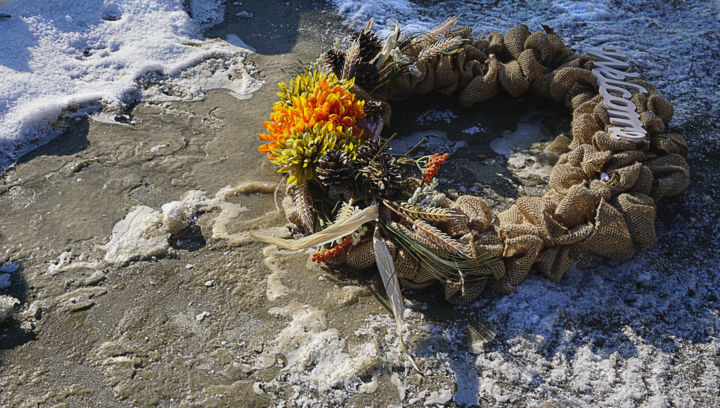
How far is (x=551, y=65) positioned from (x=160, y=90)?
2.26 metres

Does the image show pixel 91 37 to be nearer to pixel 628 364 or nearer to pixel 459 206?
pixel 459 206

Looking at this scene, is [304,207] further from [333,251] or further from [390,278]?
[390,278]

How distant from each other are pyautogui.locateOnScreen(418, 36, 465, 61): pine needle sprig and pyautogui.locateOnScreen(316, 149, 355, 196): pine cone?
1010 millimetres

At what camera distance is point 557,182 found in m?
2.54

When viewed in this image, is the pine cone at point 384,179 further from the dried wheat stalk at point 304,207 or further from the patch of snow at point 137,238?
the patch of snow at point 137,238

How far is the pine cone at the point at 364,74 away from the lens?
9.42ft

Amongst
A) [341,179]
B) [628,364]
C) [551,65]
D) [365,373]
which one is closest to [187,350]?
[365,373]

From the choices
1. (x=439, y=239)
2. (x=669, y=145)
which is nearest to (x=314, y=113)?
(x=439, y=239)

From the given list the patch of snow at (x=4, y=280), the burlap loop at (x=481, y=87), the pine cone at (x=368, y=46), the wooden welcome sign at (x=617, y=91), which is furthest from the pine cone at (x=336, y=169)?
the patch of snow at (x=4, y=280)

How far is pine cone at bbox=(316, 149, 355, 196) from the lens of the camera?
231cm

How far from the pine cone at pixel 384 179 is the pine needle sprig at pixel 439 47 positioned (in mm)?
A: 956

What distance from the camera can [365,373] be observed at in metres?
1.98

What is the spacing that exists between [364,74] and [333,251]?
3.48 ft

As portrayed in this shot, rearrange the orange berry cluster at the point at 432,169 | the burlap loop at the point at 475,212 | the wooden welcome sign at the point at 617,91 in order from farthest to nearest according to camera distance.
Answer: the wooden welcome sign at the point at 617,91 → the orange berry cluster at the point at 432,169 → the burlap loop at the point at 475,212
